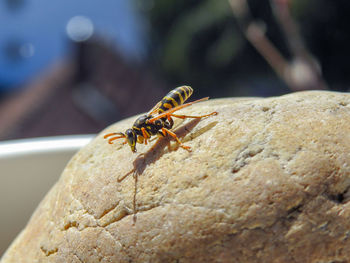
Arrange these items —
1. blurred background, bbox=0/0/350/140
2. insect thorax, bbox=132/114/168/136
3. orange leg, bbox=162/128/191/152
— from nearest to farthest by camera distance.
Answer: orange leg, bbox=162/128/191/152 → insect thorax, bbox=132/114/168/136 → blurred background, bbox=0/0/350/140

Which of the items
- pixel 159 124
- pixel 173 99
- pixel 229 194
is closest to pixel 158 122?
pixel 159 124

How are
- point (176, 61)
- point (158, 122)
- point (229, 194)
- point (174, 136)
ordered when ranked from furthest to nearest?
point (176, 61) < point (158, 122) < point (174, 136) < point (229, 194)

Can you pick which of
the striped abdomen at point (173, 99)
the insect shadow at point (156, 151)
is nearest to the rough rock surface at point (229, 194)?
the insect shadow at point (156, 151)

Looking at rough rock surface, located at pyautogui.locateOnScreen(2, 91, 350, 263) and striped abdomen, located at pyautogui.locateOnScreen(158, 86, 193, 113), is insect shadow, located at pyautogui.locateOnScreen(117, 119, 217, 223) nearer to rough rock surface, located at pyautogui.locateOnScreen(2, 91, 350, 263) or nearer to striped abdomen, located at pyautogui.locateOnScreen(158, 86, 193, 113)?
rough rock surface, located at pyautogui.locateOnScreen(2, 91, 350, 263)

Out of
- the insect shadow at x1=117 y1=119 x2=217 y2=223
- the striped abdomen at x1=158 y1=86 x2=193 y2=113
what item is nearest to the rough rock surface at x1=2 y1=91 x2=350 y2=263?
the insect shadow at x1=117 y1=119 x2=217 y2=223

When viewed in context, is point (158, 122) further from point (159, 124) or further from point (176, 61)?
point (176, 61)

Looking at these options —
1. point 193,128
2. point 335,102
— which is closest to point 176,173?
point 193,128

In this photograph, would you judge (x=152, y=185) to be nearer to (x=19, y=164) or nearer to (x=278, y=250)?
(x=278, y=250)
